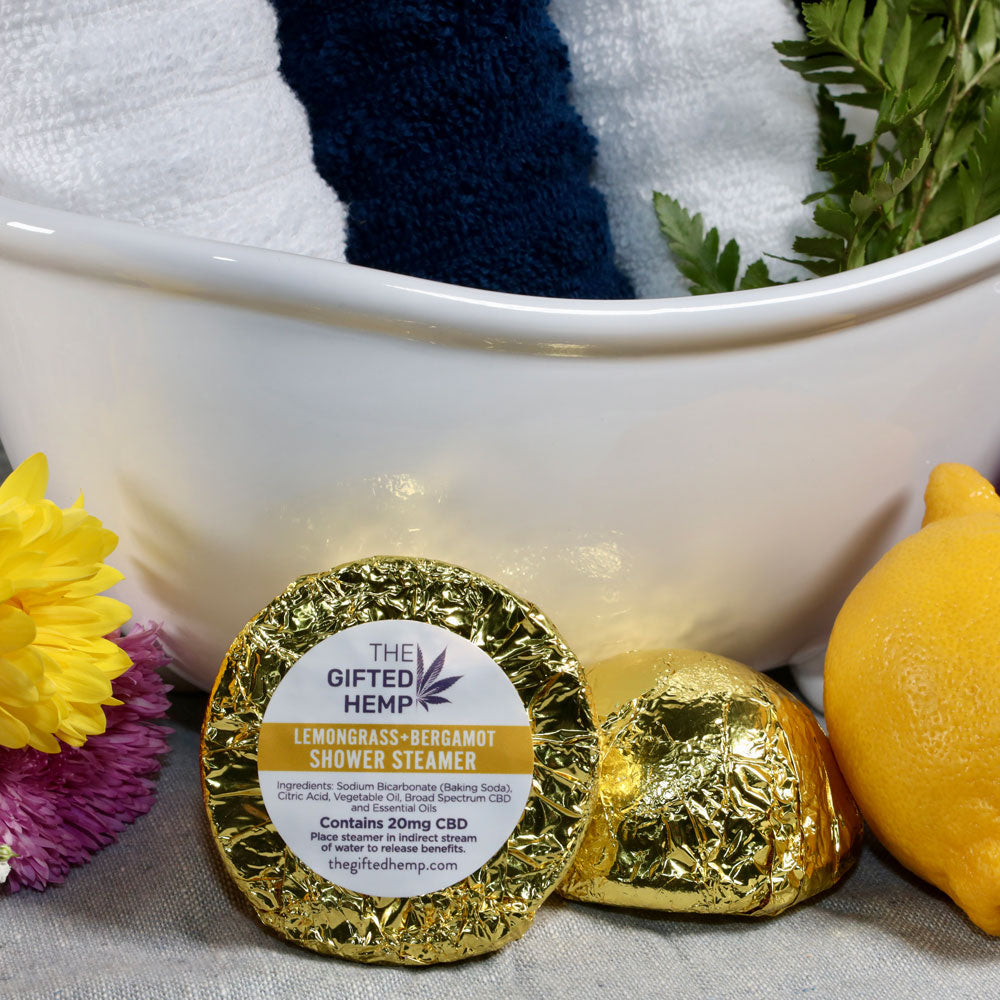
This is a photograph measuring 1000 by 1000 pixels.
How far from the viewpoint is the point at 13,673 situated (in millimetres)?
434

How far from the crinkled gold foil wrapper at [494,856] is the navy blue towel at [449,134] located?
0.22 meters

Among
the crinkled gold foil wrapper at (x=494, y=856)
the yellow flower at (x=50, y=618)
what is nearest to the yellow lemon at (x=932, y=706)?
the crinkled gold foil wrapper at (x=494, y=856)

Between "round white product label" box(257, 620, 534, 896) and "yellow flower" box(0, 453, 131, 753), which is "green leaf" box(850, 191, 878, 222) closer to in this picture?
"round white product label" box(257, 620, 534, 896)

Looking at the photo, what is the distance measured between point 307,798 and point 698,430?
286 millimetres

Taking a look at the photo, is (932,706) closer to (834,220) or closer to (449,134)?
(834,220)

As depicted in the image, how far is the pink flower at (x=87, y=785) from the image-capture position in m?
0.51

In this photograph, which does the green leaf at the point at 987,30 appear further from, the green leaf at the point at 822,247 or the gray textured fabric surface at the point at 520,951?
the gray textured fabric surface at the point at 520,951

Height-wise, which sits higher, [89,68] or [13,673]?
[89,68]

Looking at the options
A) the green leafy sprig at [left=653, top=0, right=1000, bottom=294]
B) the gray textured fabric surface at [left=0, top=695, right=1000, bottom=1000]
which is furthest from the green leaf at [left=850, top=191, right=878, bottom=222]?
the gray textured fabric surface at [left=0, top=695, right=1000, bottom=1000]

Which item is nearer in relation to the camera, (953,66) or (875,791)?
(875,791)

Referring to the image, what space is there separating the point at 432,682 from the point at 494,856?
0.09 metres

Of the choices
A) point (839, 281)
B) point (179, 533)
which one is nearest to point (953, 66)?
point (839, 281)

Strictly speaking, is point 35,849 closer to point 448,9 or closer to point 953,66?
point 448,9

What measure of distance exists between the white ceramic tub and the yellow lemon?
0.09 m
